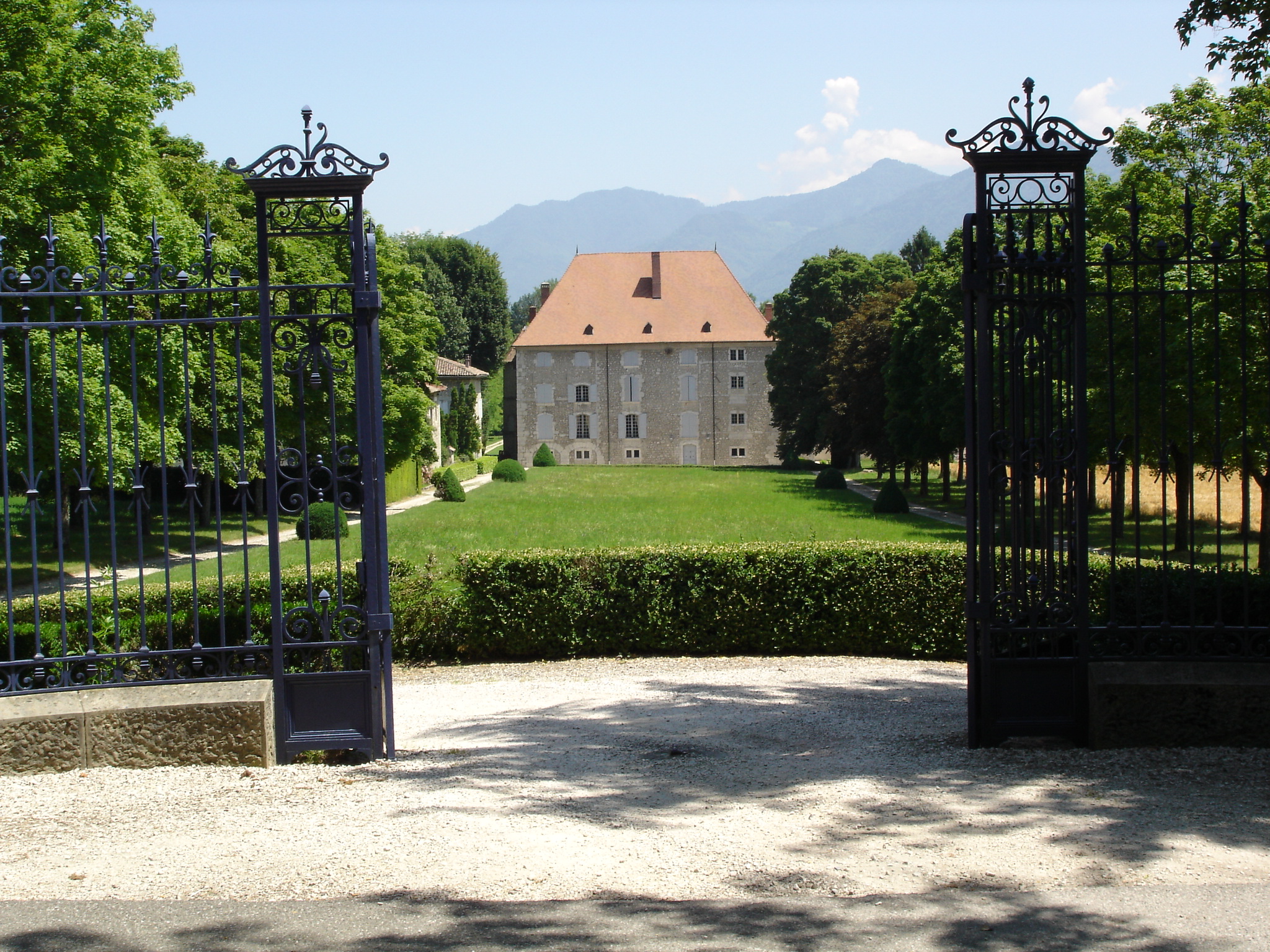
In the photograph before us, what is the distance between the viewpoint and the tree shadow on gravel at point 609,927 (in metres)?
3.46

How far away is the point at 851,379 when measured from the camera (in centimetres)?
A: 3862

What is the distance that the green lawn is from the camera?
2130 centimetres

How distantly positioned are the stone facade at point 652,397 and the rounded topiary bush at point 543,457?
1713 millimetres

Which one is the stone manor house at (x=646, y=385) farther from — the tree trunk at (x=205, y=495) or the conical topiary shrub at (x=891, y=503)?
the tree trunk at (x=205, y=495)

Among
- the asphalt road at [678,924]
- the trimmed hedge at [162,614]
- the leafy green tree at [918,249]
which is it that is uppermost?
the leafy green tree at [918,249]

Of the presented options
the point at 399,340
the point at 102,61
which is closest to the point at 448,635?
the point at 102,61

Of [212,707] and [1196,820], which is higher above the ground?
[212,707]

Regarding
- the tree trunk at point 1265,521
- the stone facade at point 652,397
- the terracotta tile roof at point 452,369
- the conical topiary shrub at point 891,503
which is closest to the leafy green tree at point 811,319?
the stone facade at point 652,397

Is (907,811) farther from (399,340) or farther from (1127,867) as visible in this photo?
(399,340)

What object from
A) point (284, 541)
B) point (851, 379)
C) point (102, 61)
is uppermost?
point (102, 61)

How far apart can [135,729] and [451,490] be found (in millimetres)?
29200

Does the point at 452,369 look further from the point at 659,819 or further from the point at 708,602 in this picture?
the point at 659,819

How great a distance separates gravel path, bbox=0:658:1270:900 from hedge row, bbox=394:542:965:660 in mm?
2970

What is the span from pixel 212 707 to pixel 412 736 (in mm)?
1539
